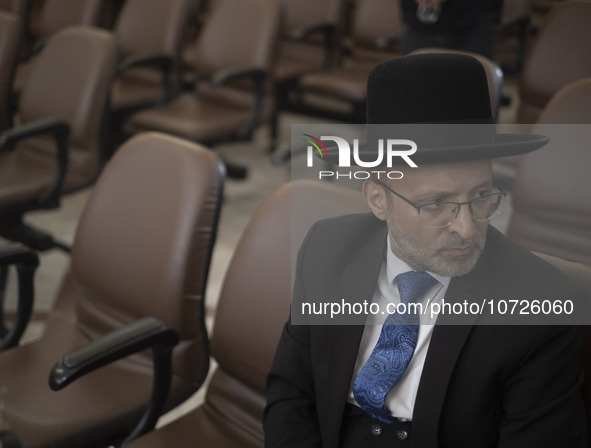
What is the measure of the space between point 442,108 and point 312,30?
3.26 metres

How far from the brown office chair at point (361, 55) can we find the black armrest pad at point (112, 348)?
2435 millimetres

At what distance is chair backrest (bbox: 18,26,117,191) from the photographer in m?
3.00

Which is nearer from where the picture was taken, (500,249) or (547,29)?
(500,249)

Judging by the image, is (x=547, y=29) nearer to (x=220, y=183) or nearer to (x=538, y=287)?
(x=220, y=183)

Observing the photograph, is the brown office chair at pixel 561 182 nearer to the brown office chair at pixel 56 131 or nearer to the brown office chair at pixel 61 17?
the brown office chair at pixel 56 131

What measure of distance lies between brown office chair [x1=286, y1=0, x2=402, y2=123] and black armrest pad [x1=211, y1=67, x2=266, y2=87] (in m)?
0.44

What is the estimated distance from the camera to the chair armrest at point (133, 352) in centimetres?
153

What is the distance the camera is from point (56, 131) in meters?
2.93

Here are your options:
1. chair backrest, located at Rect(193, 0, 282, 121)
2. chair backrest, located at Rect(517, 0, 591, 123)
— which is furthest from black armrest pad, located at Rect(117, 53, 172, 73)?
chair backrest, located at Rect(517, 0, 591, 123)

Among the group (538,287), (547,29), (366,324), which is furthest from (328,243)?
(547,29)

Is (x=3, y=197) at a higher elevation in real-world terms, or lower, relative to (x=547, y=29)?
lower

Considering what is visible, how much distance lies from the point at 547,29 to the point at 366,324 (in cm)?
191

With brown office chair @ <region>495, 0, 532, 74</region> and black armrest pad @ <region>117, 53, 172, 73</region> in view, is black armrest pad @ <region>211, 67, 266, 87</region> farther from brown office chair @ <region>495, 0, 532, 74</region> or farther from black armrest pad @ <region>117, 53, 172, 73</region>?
brown office chair @ <region>495, 0, 532, 74</region>

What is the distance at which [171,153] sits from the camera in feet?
6.04
